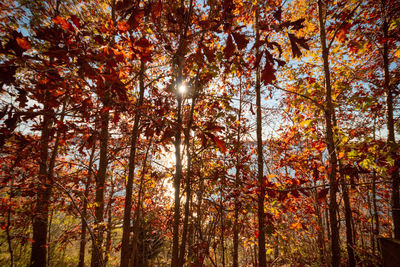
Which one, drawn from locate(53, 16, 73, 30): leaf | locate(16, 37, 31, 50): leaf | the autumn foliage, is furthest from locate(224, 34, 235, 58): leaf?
locate(16, 37, 31, 50): leaf

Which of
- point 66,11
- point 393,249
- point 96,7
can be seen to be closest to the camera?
point 393,249

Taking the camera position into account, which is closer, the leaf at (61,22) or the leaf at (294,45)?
the leaf at (294,45)

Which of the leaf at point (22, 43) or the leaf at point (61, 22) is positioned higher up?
the leaf at point (61, 22)

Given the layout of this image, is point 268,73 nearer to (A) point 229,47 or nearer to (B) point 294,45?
(B) point 294,45

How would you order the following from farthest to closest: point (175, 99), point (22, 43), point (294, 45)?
point (175, 99) < point (22, 43) < point (294, 45)

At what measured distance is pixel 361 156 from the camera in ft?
8.07

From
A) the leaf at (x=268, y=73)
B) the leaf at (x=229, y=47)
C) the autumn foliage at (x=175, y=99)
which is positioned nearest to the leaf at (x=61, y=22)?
the autumn foliage at (x=175, y=99)

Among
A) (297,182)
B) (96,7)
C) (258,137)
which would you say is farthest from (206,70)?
(96,7)

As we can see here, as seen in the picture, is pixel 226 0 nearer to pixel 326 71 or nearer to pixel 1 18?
pixel 326 71

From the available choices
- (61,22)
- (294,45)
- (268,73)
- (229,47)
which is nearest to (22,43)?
(61,22)

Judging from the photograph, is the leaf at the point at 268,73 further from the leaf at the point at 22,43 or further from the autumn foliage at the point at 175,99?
the leaf at the point at 22,43

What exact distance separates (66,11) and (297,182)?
7.09 metres

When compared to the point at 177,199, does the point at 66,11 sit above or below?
above

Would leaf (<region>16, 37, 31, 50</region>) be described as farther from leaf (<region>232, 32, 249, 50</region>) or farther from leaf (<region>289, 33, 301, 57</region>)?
leaf (<region>289, 33, 301, 57</region>)
